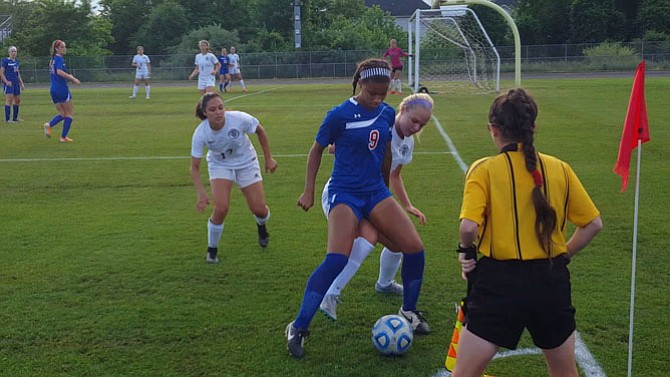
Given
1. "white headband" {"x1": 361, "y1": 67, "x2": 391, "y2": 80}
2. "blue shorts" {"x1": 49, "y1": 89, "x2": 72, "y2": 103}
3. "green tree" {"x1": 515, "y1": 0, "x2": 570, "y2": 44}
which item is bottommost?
"blue shorts" {"x1": 49, "y1": 89, "x2": 72, "y2": 103}

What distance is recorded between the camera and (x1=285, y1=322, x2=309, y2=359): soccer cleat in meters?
4.61

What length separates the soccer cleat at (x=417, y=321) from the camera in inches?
196

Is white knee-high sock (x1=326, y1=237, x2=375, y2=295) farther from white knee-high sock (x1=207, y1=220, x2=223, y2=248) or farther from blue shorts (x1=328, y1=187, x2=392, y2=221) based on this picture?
white knee-high sock (x1=207, y1=220, x2=223, y2=248)

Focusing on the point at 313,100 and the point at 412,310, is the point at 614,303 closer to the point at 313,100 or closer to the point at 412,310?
the point at 412,310

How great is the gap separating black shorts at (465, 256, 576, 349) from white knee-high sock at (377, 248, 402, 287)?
7.52 ft

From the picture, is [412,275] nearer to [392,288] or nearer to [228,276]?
[392,288]

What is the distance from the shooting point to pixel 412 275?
498 centimetres

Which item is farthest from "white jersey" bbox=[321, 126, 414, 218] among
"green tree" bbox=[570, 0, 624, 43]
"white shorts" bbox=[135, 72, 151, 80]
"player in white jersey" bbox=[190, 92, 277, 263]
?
"green tree" bbox=[570, 0, 624, 43]

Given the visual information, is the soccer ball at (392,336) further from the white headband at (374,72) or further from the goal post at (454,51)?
the goal post at (454,51)

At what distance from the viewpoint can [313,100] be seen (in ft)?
87.2

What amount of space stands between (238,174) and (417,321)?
282 centimetres

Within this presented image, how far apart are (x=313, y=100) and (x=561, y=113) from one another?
1020cm

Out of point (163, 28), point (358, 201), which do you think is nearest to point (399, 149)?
point (358, 201)

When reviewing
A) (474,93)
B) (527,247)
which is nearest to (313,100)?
(474,93)
